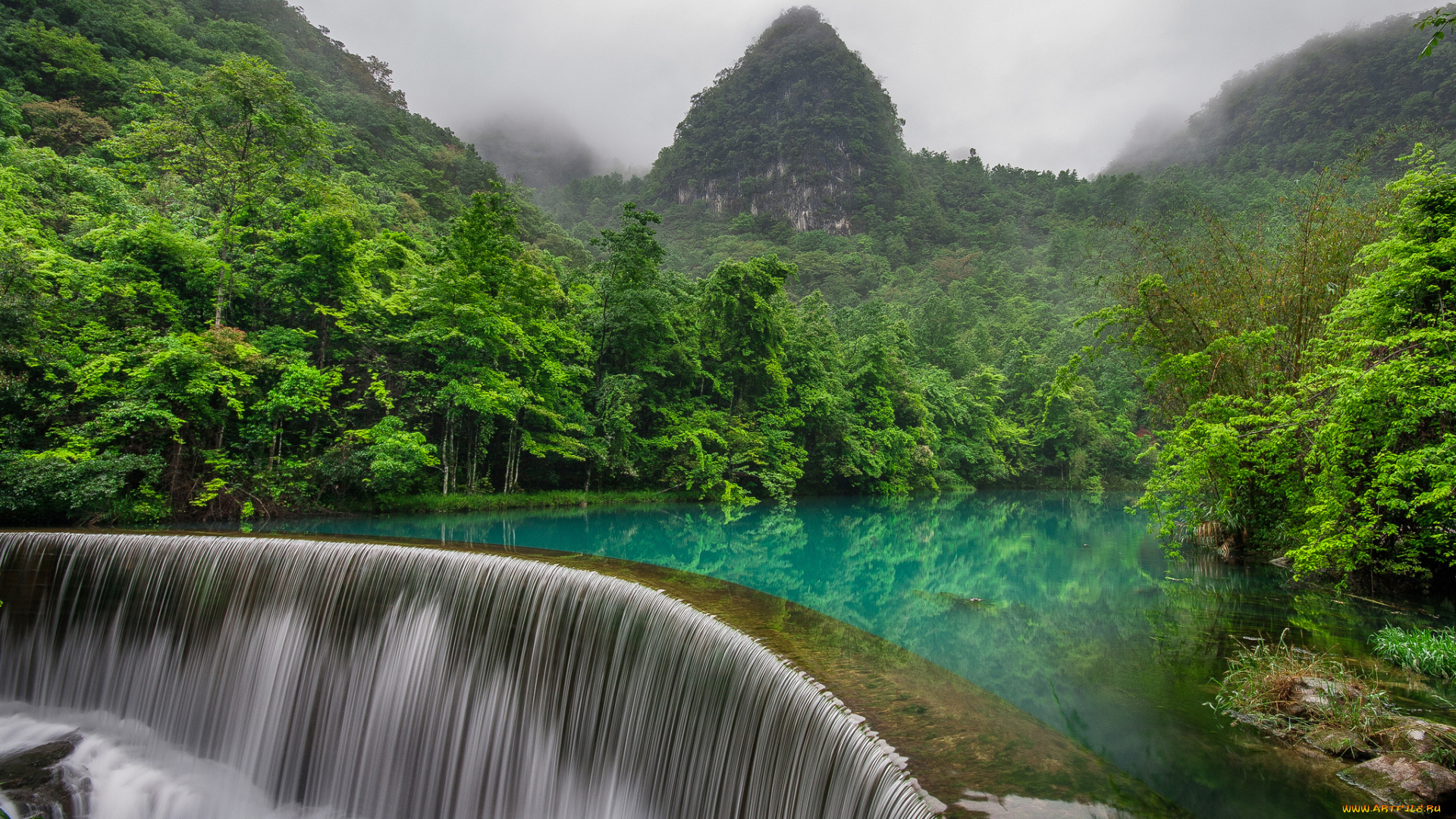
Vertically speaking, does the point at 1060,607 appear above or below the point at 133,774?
above

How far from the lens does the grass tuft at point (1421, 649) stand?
4980 mm

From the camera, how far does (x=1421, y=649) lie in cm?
519

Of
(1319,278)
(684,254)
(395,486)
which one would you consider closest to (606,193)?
(684,254)

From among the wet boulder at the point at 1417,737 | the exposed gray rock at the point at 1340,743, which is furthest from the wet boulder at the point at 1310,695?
the wet boulder at the point at 1417,737

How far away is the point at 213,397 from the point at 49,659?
7.31m

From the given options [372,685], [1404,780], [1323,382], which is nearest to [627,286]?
[372,685]

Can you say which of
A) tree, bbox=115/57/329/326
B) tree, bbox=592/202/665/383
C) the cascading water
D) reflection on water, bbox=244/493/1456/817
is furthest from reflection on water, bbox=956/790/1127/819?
tree, bbox=592/202/665/383

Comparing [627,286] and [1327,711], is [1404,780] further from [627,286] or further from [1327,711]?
[627,286]

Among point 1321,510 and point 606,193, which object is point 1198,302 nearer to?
point 1321,510

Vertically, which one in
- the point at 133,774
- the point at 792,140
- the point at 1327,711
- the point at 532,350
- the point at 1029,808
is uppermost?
the point at 792,140

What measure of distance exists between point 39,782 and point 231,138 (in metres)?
13.6

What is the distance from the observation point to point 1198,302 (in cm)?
1105

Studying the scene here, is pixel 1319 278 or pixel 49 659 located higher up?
pixel 1319 278

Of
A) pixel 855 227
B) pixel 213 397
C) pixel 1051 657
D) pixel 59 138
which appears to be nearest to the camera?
pixel 1051 657
